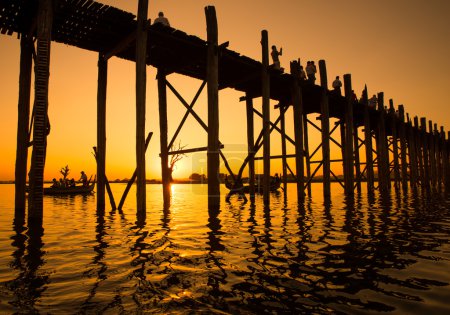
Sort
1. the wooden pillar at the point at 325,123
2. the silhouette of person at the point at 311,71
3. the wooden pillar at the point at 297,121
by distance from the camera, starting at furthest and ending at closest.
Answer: the silhouette of person at the point at 311,71, the wooden pillar at the point at 325,123, the wooden pillar at the point at 297,121

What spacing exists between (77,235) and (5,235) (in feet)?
4.89

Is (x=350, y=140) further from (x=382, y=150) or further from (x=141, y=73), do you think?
(x=141, y=73)

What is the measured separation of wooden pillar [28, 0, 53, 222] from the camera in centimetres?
759

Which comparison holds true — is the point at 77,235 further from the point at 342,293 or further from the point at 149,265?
the point at 342,293

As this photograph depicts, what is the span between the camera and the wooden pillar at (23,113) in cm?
932

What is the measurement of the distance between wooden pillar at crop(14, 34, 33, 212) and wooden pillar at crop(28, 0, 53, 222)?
2013 mm

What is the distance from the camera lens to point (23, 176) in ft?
31.0

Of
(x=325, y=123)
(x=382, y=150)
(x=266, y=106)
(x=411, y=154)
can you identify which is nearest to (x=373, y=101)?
(x=382, y=150)

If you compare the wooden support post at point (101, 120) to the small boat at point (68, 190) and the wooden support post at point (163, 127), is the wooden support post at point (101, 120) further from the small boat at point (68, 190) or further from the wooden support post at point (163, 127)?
the small boat at point (68, 190)

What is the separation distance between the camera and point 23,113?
9.31 metres

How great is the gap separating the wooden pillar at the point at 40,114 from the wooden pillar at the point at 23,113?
79.3 inches

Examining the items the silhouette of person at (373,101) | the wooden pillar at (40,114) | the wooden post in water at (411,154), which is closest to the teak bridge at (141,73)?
the wooden pillar at (40,114)

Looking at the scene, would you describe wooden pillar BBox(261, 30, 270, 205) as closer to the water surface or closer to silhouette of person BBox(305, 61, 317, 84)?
silhouette of person BBox(305, 61, 317, 84)

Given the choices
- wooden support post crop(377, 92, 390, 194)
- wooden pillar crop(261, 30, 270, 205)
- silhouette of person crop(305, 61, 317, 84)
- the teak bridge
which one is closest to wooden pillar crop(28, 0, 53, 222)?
the teak bridge
